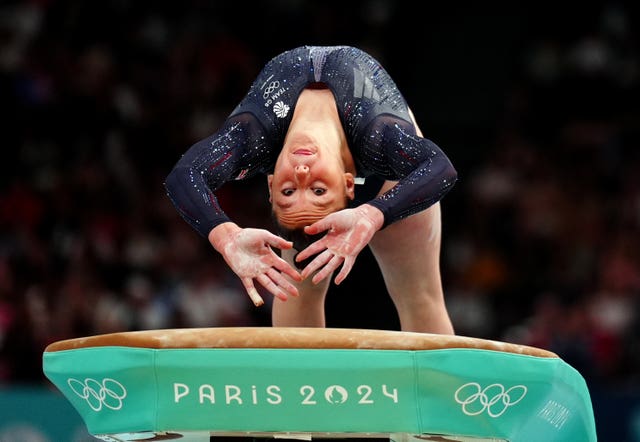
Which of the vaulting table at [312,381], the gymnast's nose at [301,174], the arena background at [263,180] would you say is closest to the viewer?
the vaulting table at [312,381]

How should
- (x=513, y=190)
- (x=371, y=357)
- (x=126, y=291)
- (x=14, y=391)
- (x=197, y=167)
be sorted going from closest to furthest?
1. (x=371, y=357)
2. (x=197, y=167)
3. (x=14, y=391)
4. (x=126, y=291)
5. (x=513, y=190)

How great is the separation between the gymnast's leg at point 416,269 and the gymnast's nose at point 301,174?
2.16ft

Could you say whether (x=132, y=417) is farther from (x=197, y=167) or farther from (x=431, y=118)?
(x=431, y=118)

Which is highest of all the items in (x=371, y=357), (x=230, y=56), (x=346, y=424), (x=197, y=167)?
(x=230, y=56)

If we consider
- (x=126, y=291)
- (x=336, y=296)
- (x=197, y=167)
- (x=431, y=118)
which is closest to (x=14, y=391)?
(x=126, y=291)

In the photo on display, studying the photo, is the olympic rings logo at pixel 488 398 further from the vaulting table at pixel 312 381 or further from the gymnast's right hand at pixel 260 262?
the gymnast's right hand at pixel 260 262

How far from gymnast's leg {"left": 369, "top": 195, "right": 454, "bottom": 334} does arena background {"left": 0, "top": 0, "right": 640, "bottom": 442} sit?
221 centimetres

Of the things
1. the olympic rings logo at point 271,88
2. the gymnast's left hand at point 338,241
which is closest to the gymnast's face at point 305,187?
the gymnast's left hand at point 338,241

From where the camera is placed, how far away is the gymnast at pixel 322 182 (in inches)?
105

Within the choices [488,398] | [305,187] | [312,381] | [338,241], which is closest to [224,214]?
[305,187]

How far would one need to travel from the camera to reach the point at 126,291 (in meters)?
6.39

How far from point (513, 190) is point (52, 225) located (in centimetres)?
350

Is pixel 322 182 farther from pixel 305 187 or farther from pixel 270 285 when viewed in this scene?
pixel 270 285

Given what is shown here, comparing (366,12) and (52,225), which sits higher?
(366,12)
